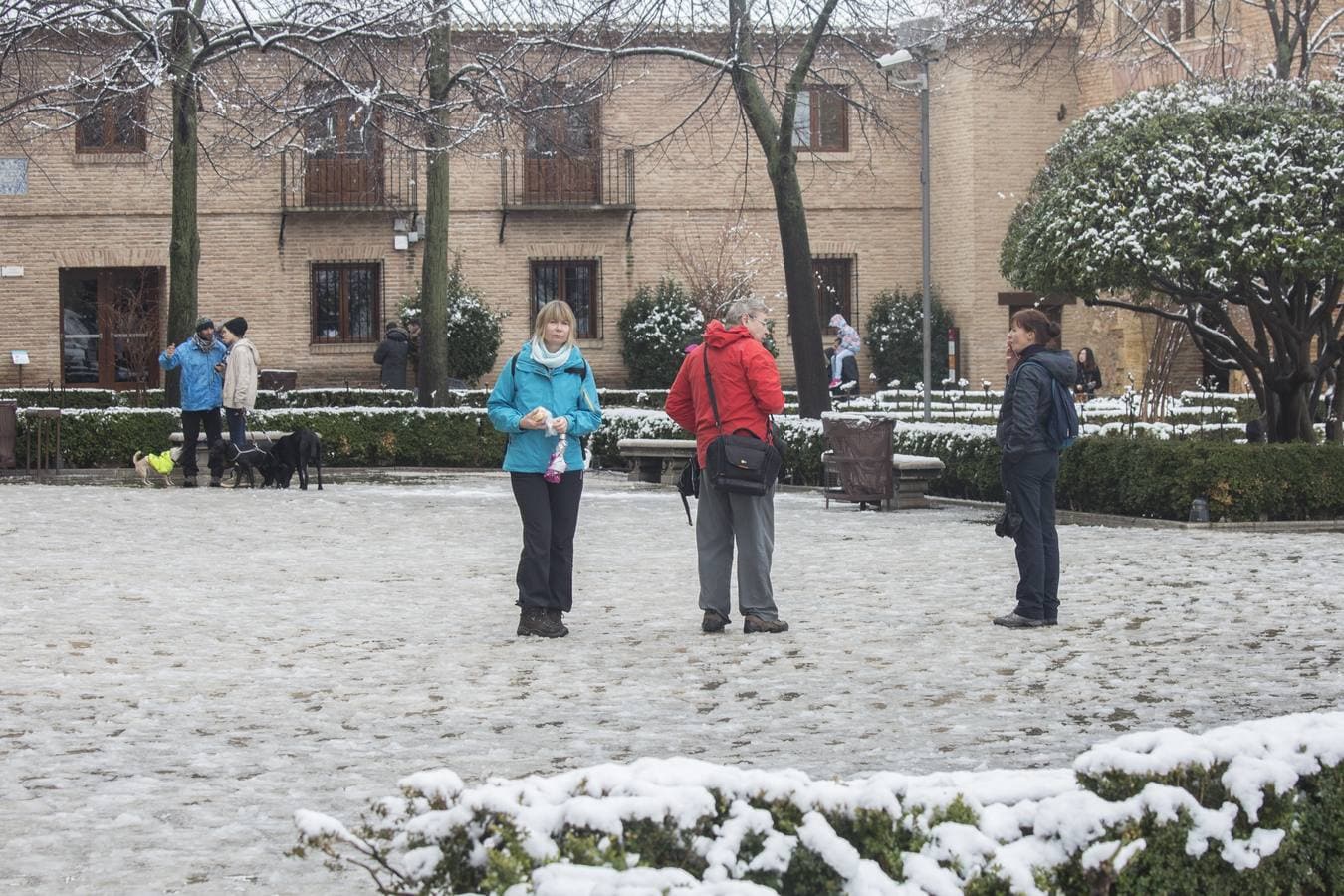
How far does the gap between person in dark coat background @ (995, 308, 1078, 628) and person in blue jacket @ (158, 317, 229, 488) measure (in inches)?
450

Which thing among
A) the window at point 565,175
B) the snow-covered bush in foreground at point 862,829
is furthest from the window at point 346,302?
the snow-covered bush in foreground at point 862,829

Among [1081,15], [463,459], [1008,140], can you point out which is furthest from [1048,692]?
[1008,140]

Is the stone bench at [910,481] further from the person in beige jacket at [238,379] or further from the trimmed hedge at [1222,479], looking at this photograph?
the person in beige jacket at [238,379]

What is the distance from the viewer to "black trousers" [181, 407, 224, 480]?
1973cm

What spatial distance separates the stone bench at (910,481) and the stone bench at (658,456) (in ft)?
12.6

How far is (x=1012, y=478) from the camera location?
9.70 m

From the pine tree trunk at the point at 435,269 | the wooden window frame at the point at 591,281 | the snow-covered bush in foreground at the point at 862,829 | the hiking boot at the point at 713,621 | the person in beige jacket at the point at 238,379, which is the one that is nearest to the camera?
the snow-covered bush in foreground at the point at 862,829

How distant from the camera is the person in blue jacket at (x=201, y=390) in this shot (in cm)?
1939

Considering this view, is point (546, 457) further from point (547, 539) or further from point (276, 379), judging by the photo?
point (276, 379)

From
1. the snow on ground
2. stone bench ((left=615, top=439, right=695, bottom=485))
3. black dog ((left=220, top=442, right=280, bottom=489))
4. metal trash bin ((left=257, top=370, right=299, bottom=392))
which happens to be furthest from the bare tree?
metal trash bin ((left=257, top=370, right=299, bottom=392))

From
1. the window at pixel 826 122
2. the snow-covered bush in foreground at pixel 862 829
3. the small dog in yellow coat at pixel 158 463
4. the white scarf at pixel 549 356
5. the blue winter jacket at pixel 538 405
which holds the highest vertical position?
the window at pixel 826 122

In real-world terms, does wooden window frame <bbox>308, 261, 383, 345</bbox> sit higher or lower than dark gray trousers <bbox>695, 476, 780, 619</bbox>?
higher

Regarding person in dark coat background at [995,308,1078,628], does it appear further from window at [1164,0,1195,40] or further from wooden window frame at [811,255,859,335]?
wooden window frame at [811,255,859,335]

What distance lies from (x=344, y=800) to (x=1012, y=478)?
4.99m
